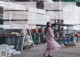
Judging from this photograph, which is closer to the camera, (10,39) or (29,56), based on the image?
(29,56)

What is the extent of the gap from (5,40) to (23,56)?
340 cm

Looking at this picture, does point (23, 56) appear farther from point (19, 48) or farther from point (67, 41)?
point (67, 41)

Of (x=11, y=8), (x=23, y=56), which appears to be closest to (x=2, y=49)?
(x=23, y=56)

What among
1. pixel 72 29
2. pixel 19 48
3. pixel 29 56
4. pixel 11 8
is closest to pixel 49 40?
pixel 29 56

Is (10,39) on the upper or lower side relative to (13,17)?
lower

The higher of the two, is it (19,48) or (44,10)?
(44,10)

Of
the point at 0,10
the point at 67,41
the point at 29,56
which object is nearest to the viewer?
the point at 29,56

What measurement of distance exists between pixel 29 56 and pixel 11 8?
4492mm

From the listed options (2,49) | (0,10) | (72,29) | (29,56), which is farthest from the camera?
(72,29)

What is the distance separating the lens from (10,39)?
1572 centimetres

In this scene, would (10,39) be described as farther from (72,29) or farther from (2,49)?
(72,29)

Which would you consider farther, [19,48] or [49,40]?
[19,48]

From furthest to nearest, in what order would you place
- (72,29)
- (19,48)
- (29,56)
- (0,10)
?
(72,29) → (0,10) → (19,48) → (29,56)

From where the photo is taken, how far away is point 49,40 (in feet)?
40.2
